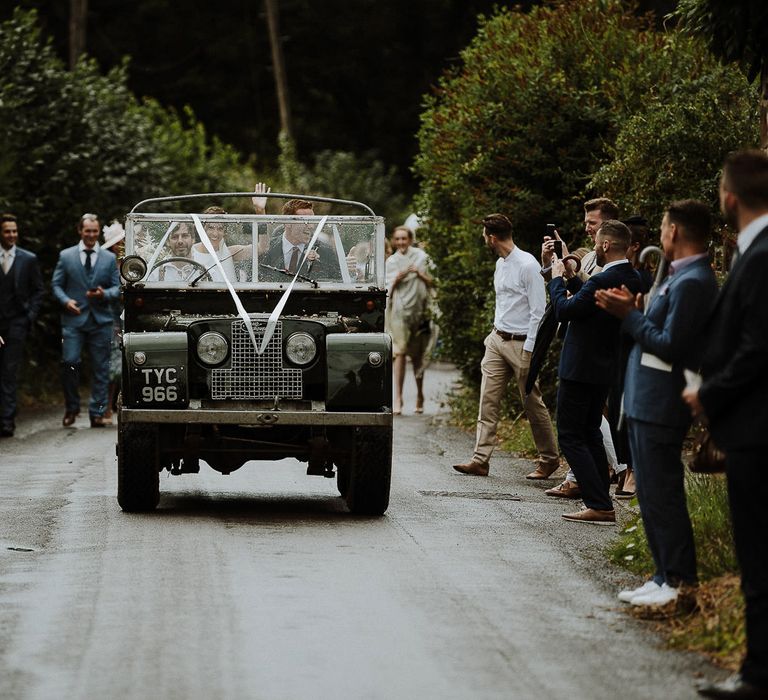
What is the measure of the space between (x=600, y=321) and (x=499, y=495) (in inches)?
81.4

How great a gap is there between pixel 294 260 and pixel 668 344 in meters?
4.85

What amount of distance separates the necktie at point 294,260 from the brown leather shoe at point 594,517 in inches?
106

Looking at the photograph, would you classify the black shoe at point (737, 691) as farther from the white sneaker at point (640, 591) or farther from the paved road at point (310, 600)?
the white sneaker at point (640, 591)

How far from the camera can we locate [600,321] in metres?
10.9

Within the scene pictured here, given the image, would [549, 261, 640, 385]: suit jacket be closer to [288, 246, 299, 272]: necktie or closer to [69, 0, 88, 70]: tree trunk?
[288, 246, 299, 272]: necktie

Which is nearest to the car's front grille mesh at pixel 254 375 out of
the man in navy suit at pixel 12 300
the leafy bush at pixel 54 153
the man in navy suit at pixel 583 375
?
the man in navy suit at pixel 583 375

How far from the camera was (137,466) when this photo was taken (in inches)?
424

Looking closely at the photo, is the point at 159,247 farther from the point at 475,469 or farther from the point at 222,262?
the point at 475,469

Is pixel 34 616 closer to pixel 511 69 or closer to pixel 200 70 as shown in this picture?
pixel 511 69

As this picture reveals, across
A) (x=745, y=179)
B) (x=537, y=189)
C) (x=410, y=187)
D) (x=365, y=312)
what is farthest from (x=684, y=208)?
(x=410, y=187)

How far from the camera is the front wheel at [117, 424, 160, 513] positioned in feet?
35.0

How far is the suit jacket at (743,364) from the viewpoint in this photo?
623 cm

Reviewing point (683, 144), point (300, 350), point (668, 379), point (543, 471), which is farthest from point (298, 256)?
point (668, 379)

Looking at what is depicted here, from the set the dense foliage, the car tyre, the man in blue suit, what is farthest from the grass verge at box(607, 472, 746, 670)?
the man in blue suit
